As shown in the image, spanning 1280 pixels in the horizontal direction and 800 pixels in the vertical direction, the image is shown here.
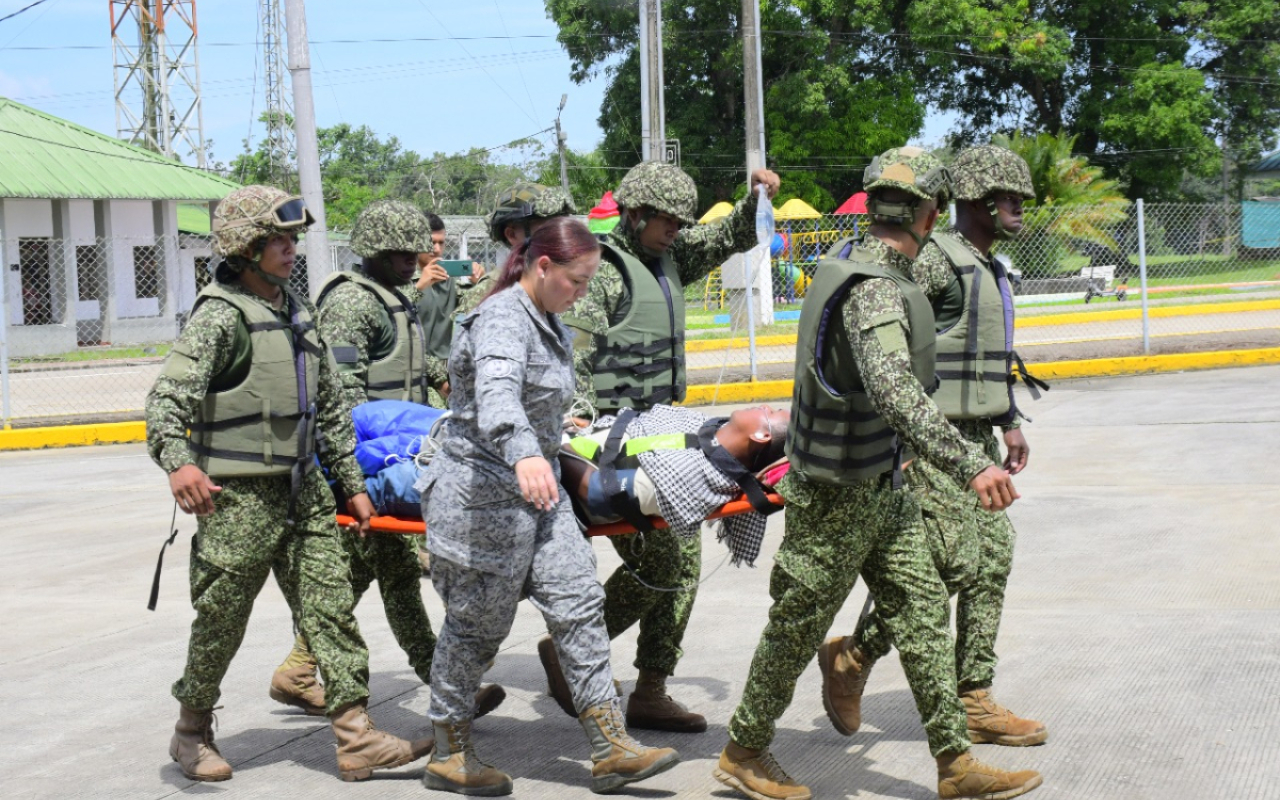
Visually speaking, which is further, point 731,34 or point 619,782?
point 731,34

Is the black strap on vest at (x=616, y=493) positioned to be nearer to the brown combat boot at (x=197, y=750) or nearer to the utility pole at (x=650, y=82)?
the brown combat boot at (x=197, y=750)

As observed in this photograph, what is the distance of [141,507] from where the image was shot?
424 inches

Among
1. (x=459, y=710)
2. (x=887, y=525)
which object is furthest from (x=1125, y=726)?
(x=459, y=710)

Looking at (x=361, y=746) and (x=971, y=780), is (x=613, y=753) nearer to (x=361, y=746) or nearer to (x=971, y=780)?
(x=361, y=746)

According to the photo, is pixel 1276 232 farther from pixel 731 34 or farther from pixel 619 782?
pixel 619 782

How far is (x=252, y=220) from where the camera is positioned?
4.67 meters

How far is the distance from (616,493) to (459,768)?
100 cm

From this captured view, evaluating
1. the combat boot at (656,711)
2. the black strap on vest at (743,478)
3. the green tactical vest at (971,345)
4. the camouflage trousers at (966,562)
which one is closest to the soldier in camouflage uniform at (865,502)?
the black strap on vest at (743,478)

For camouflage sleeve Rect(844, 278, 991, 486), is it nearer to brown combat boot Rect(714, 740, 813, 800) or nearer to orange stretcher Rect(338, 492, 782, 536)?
orange stretcher Rect(338, 492, 782, 536)

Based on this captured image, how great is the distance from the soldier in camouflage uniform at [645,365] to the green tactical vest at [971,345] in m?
0.81

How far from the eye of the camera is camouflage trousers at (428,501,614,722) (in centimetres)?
429

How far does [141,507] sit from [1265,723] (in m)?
8.37

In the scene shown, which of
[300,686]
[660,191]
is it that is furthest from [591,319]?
[300,686]

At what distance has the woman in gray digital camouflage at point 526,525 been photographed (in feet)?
13.9
